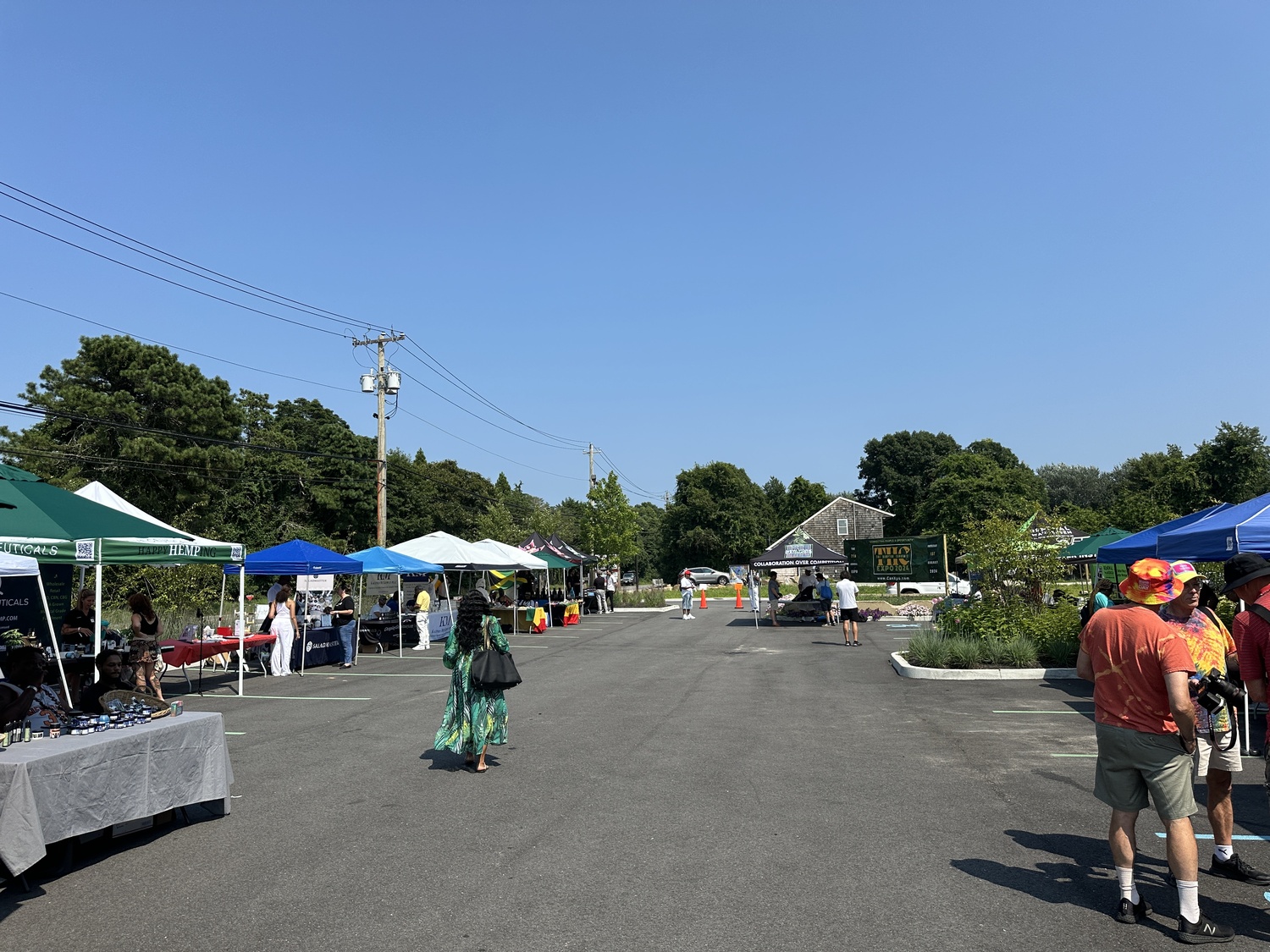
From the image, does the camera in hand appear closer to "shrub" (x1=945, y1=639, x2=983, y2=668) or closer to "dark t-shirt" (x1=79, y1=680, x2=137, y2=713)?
"dark t-shirt" (x1=79, y1=680, x2=137, y2=713)

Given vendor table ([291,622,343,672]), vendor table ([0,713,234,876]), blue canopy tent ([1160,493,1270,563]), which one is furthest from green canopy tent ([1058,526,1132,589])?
vendor table ([0,713,234,876])

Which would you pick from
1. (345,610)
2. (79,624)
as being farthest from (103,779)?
(345,610)

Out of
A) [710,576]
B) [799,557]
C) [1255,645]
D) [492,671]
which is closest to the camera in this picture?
[1255,645]

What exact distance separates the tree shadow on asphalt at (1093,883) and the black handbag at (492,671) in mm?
4234

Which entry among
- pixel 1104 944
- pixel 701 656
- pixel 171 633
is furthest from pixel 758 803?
pixel 171 633

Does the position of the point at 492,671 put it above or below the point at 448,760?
above

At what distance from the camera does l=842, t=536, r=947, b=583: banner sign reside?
110ft

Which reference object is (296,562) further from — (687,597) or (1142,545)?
(687,597)

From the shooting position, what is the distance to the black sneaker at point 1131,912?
4777 mm

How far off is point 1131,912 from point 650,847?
2.87 meters

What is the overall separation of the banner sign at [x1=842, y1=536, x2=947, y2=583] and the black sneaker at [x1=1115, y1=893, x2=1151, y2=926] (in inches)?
1137

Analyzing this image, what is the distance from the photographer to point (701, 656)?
66.0 ft

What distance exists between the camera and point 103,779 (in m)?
6.25

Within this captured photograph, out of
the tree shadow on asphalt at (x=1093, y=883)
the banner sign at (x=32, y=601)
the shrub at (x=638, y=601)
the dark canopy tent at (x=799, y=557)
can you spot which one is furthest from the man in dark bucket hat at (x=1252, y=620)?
the shrub at (x=638, y=601)
